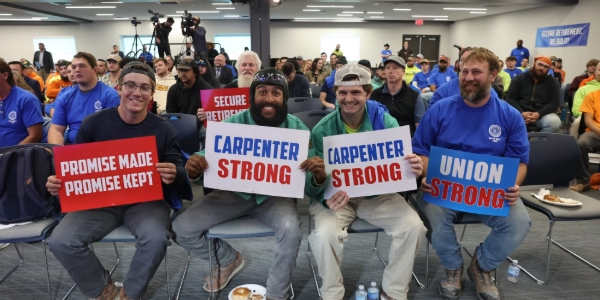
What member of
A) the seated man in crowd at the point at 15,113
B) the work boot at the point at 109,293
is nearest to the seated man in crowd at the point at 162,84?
the seated man in crowd at the point at 15,113

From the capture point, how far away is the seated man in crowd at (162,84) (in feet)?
18.5

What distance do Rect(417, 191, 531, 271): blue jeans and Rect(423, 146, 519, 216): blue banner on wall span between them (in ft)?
0.31

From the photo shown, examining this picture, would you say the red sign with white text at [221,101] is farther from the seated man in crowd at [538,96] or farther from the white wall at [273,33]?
the white wall at [273,33]

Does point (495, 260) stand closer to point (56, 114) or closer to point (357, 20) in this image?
point (56, 114)

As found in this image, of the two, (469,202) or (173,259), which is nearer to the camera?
(469,202)

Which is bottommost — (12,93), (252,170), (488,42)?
(252,170)

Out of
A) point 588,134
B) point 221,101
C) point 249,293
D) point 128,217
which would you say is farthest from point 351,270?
point 588,134

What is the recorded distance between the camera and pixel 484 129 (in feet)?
8.50

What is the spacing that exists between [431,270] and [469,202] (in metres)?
0.82

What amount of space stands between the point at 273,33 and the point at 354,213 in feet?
71.2

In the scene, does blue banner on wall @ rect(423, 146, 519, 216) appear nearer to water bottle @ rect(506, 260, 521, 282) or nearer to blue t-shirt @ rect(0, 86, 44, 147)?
water bottle @ rect(506, 260, 521, 282)

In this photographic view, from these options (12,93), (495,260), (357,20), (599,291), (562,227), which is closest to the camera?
(495,260)

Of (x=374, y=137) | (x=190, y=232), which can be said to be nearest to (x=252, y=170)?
(x=190, y=232)

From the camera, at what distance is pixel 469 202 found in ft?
8.06
